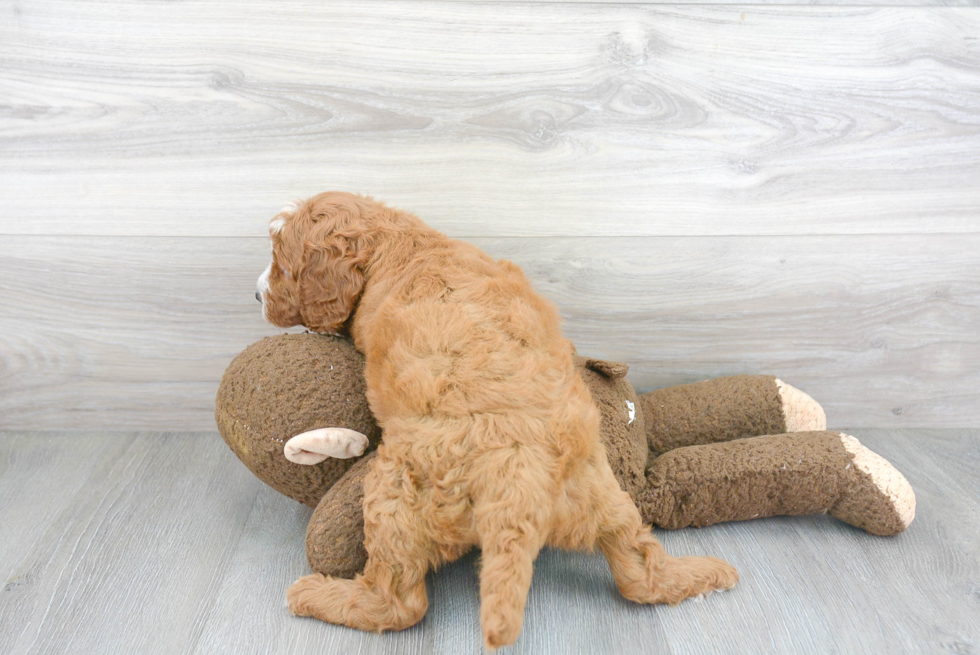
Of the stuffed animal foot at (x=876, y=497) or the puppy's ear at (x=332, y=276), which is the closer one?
the puppy's ear at (x=332, y=276)

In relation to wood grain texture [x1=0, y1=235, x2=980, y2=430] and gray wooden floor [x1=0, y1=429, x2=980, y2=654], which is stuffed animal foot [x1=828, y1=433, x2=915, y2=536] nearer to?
gray wooden floor [x1=0, y1=429, x2=980, y2=654]

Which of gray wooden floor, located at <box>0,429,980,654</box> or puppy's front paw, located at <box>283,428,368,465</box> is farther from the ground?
puppy's front paw, located at <box>283,428,368,465</box>

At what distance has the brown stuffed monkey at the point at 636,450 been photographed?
44.3 inches

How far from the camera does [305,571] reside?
1169 mm

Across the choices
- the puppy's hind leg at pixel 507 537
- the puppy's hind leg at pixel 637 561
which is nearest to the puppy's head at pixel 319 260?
the puppy's hind leg at pixel 507 537

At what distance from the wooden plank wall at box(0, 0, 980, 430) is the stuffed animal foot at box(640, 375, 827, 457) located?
0.54ft

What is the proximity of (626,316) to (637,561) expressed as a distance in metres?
0.62

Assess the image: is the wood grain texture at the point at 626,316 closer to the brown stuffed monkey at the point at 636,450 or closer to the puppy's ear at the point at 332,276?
the brown stuffed monkey at the point at 636,450

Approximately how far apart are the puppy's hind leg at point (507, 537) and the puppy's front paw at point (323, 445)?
0.30 metres

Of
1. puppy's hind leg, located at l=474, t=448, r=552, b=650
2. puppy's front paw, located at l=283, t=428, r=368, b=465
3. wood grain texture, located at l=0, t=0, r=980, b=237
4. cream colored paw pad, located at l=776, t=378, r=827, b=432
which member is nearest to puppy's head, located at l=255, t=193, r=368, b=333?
puppy's front paw, located at l=283, t=428, r=368, b=465

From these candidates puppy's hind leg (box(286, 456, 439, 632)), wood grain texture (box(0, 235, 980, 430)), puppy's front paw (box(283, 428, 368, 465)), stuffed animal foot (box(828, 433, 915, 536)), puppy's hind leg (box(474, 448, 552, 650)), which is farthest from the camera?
wood grain texture (box(0, 235, 980, 430))

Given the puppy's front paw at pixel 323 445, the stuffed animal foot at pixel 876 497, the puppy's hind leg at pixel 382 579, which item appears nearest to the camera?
the puppy's hind leg at pixel 382 579

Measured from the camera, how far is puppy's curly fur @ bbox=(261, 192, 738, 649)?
0.93m

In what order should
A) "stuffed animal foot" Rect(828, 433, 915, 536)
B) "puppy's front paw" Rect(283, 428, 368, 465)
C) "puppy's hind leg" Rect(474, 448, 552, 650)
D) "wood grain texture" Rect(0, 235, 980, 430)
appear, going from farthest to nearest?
"wood grain texture" Rect(0, 235, 980, 430) → "stuffed animal foot" Rect(828, 433, 915, 536) → "puppy's front paw" Rect(283, 428, 368, 465) → "puppy's hind leg" Rect(474, 448, 552, 650)
